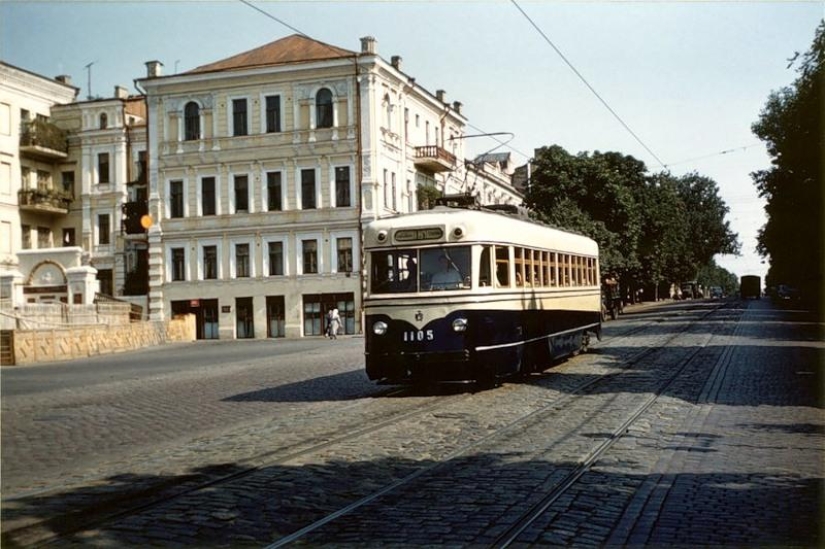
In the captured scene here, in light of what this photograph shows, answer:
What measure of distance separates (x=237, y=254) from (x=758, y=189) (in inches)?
1149

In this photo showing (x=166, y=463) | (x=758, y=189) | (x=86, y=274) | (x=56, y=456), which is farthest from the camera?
(x=758, y=189)

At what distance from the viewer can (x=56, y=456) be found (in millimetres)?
10125

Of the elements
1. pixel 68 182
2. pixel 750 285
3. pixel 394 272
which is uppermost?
pixel 68 182

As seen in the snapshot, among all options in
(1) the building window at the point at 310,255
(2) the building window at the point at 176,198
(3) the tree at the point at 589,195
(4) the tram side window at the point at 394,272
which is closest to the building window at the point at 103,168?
(2) the building window at the point at 176,198

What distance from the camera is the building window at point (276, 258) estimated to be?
47000 mm

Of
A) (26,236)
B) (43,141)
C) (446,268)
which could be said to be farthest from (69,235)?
(446,268)

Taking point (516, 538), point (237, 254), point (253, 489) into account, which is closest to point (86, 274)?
point (237, 254)

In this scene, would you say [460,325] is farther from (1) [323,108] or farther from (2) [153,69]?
(2) [153,69]

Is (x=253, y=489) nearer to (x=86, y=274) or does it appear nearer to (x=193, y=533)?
(x=193, y=533)

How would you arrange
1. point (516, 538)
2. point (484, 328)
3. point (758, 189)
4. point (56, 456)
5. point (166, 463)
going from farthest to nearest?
point (758, 189) < point (484, 328) < point (56, 456) < point (166, 463) < point (516, 538)

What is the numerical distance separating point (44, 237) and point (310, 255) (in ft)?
53.2

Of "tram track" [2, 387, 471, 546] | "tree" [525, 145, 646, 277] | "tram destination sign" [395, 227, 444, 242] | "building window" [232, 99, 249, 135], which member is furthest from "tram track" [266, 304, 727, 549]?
"tree" [525, 145, 646, 277]

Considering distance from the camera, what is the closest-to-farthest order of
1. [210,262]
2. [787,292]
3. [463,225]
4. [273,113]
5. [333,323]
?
[463,225] → [333,323] → [273,113] → [210,262] → [787,292]

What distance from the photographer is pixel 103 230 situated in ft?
172
